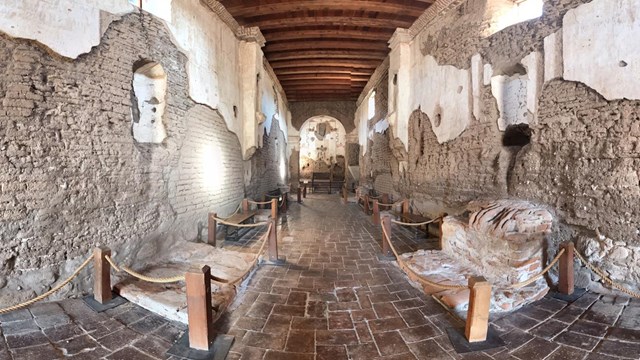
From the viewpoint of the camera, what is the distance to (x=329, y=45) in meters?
8.59

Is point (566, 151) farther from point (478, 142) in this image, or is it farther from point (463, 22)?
point (463, 22)

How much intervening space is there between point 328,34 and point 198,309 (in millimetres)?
8101

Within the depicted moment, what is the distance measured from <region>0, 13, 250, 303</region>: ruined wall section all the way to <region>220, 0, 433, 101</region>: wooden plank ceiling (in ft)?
10.4

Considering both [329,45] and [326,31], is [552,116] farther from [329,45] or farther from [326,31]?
[329,45]

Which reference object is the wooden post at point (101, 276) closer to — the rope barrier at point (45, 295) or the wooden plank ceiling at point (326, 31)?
the rope barrier at point (45, 295)

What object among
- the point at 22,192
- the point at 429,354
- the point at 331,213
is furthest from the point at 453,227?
the point at 22,192

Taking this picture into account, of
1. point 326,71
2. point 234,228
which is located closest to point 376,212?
point 234,228

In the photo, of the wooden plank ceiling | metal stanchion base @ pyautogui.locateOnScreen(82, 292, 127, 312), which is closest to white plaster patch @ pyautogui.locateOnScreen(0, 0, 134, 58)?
metal stanchion base @ pyautogui.locateOnScreen(82, 292, 127, 312)

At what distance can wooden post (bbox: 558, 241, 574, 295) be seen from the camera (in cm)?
351

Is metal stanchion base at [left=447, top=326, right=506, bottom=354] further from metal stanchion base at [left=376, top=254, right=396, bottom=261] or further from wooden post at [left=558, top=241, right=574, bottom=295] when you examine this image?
metal stanchion base at [left=376, top=254, right=396, bottom=261]

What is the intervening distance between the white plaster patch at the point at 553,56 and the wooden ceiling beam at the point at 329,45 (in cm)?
530

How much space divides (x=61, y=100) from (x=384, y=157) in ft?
31.0

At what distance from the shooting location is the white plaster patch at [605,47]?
10.7ft

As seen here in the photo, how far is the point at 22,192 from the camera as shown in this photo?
10.2 feet
